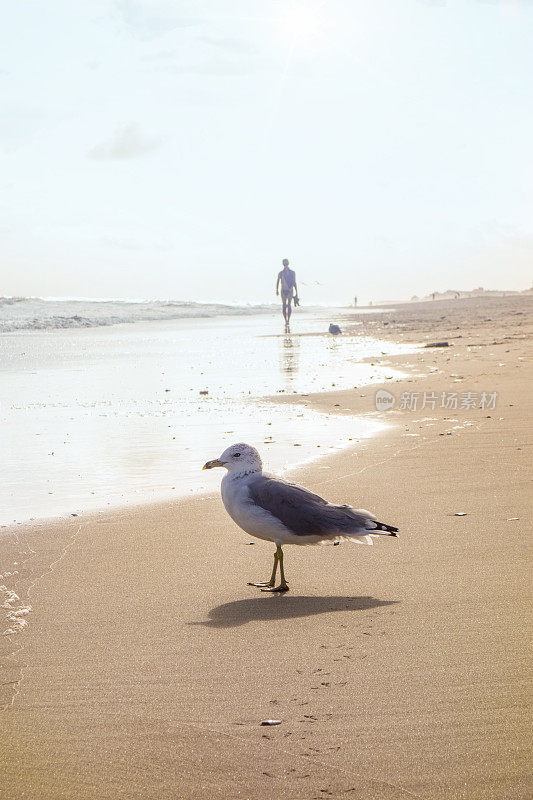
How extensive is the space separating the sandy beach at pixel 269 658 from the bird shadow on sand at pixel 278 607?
0.05ft

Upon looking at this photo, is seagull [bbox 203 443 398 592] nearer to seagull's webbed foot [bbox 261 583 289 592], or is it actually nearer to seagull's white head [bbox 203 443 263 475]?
seagull's webbed foot [bbox 261 583 289 592]

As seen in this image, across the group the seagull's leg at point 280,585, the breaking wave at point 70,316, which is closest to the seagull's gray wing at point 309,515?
the seagull's leg at point 280,585

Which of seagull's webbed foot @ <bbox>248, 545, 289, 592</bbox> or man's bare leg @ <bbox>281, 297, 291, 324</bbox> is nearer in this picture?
seagull's webbed foot @ <bbox>248, 545, 289, 592</bbox>

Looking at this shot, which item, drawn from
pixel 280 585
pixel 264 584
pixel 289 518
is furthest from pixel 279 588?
pixel 289 518

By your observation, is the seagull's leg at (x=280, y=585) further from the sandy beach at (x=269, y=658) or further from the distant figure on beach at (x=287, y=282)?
the distant figure on beach at (x=287, y=282)

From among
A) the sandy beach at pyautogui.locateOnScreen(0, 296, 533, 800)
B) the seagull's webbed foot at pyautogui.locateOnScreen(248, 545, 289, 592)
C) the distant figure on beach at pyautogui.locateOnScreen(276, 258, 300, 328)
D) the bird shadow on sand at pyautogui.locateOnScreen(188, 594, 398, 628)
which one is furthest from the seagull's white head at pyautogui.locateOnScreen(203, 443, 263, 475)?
the distant figure on beach at pyautogui.locateOnScreen(276, 258, 300, 328)

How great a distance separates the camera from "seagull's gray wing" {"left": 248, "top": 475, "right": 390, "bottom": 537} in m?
4.78

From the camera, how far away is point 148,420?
11.7 m

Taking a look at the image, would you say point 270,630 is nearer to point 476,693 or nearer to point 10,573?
point 476,693

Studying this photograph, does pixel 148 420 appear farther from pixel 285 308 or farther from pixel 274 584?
pixel 285 308

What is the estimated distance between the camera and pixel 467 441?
9078 millimetres

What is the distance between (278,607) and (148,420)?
7453 mm

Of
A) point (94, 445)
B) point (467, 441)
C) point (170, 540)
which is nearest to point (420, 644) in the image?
point (170, 540)

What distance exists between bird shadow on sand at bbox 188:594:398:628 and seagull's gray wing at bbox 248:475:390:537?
1.32 feet
